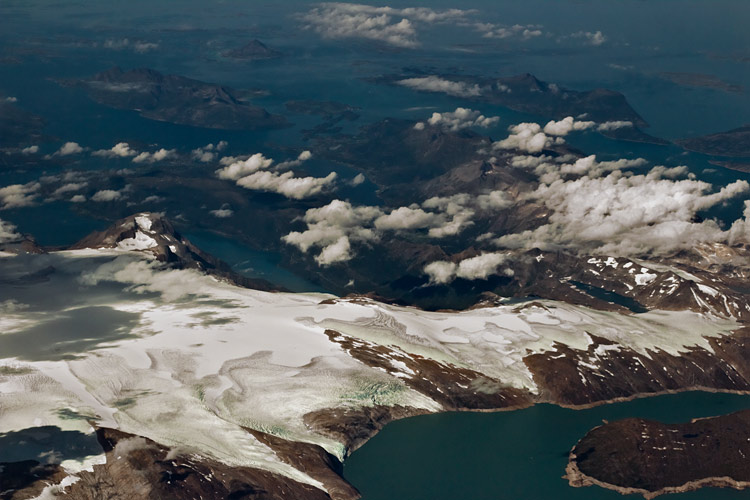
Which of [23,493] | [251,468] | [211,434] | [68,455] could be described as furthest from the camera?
[211,434]

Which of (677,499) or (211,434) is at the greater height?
(211,434)

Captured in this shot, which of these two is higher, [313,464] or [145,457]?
[145,457]

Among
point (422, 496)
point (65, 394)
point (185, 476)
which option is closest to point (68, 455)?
point (185, 476)

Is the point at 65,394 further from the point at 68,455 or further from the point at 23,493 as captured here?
the point at 23,493

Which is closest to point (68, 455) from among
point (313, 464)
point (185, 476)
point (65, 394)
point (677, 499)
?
point (185, 476)

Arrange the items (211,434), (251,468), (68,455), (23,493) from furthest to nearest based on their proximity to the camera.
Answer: (211,434)
(251,468)
(68,455)
(23,493)

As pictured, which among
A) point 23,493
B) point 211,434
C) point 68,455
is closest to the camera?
point 23,493

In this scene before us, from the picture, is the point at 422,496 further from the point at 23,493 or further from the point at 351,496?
the point at 23,493

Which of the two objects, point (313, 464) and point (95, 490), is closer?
point (95, 490)

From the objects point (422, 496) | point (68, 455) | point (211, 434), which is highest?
point (68, 455)
